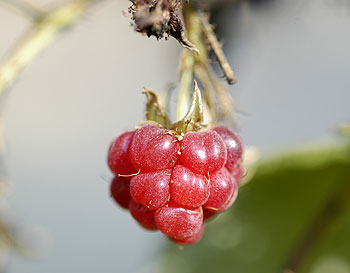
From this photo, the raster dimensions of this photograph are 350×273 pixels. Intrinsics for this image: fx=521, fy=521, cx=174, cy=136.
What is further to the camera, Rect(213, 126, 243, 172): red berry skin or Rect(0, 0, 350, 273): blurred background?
Rect(0, 0, 350, 273): blurred background

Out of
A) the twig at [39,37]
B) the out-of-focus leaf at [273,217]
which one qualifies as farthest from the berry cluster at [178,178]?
the out-of-focus leaf at [273,217]

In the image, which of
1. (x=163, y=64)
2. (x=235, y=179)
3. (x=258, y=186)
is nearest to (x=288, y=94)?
(x=163, y=64)

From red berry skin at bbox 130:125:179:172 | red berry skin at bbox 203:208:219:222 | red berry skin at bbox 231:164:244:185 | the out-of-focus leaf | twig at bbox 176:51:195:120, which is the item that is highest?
twig at bbox 176:51:195:120

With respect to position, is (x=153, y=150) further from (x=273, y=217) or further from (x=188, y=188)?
(x=273, y=217)

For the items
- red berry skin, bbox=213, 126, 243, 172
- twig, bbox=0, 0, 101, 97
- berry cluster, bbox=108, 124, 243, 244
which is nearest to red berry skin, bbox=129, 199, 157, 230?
berry cluster, bbox=108, 124, 243, 244

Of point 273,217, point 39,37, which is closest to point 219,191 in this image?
point 39,37

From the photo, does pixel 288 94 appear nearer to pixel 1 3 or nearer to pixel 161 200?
pixel 1 3

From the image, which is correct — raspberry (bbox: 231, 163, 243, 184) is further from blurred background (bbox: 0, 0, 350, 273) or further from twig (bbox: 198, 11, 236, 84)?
blurred background (bbox: 0, 0, 350, 273)
